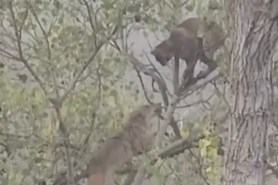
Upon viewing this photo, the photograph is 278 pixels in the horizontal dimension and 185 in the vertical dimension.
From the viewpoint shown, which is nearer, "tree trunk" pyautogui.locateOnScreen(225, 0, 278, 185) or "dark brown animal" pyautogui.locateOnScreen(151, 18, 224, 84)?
"tree trunk" pyautogui.locateOnScreen(225, 0, 278, 185)

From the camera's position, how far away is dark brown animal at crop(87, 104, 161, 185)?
291 centimetres

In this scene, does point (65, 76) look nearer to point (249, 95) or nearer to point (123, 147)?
point (123, 147)

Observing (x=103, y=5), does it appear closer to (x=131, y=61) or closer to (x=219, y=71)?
(x=131, y=61)

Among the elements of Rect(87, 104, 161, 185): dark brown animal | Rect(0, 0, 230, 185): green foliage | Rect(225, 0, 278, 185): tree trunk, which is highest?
Rect(0, 0, 230, 185): green foliage

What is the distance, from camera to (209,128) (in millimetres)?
2518

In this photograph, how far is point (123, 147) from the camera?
2.95 meters

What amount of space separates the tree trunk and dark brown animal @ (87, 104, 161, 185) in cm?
126

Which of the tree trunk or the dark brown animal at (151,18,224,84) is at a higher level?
the dark brown animal at (151,18,224,84)

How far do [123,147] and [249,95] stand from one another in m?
1.34

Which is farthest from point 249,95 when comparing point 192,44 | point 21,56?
point 192,44

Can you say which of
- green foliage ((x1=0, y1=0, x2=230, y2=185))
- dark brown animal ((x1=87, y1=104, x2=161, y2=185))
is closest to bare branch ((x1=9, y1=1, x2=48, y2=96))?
green foliage ((x1=0, y1=0, x2=230, y2=185))

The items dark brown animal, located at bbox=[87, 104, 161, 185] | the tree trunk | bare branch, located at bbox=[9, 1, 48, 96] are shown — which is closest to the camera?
the tree trunk

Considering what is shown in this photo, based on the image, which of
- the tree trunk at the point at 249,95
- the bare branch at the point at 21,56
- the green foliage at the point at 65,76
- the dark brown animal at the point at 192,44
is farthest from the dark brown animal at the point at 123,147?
the tree trunk at the point at 249,95

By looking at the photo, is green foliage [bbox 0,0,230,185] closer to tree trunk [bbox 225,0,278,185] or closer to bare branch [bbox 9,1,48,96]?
bare branch [bbox 9,1,48,96]
